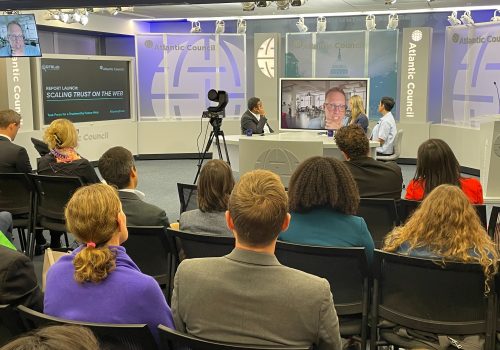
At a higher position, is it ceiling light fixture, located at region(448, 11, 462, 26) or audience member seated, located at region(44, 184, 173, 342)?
ceiling light fixture, located at region(448, 11, 462, 26)

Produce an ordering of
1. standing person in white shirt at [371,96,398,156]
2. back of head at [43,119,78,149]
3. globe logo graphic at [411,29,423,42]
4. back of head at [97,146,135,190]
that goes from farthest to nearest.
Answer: globe logo graphic at [411,29,423,42], standing person in white shirt at [371,96,398,156], back of head at [43,119,78,149], back of head at [97,146,135,190]

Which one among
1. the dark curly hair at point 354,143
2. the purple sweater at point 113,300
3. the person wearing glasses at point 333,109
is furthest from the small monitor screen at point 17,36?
the purple sweater at point 113,300

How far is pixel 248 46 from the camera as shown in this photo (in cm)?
1244

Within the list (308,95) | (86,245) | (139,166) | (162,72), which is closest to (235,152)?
(308,95)

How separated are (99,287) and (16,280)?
365 millimetres

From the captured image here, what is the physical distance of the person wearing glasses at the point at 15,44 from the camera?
21.0 feet

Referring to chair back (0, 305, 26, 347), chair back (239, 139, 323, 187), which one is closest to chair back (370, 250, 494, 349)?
chair back (0, 305, 26, 347)

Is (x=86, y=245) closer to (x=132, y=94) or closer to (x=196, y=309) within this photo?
(x=196, y=309)

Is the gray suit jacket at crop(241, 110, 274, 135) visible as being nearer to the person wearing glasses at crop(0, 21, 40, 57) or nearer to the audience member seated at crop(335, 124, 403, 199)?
the person wearing glasses at crop(0, 21, 40, 57)

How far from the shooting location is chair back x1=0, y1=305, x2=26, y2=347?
1.60m

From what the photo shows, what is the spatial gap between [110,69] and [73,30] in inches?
49.5

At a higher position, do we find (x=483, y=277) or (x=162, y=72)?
(x=162, y=72)

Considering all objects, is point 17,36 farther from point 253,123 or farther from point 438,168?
point 438,168

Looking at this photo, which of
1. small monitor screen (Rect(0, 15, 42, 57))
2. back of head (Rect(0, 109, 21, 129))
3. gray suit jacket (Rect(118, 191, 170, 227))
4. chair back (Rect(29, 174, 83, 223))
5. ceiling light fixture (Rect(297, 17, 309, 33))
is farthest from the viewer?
ceiling light fixture (Rect(297, 17, 309, 33))
